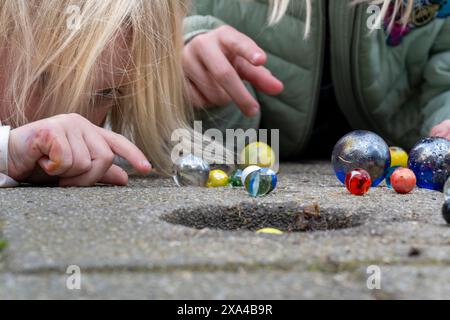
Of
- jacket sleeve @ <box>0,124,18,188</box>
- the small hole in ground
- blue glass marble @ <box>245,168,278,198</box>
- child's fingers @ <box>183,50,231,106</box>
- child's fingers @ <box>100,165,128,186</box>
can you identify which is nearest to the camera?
the small hole in ground

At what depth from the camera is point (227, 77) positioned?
2102 mm

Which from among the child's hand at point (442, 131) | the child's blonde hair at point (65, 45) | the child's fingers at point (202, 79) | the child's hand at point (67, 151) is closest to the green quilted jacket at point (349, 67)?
the child's fingers at point (202, 79)

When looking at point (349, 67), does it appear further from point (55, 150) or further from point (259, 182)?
point (55, 150)

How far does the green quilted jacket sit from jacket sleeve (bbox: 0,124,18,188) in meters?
0.88

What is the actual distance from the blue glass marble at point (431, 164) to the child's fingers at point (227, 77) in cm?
61

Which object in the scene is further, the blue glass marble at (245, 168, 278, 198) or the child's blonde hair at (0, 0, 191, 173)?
the child's blonde hair at (0, 0, 191, 173)

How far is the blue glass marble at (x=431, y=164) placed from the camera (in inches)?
63.6

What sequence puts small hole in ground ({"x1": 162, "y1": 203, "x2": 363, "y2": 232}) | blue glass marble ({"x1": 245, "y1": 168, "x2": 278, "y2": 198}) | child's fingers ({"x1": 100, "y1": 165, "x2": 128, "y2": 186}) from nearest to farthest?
1. small hole in ground ({"x1": 162, "y1": 203, "x2": 363, "y2": 232})
2. blue glass marble ({"x1": 245, "y1": 168, "x2": 278, "y2": 198})
3. child's fingers ({"x1": 100, "y1": 165, "x2": 128, "y2": 186})

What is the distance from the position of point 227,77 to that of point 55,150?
0.72 meters

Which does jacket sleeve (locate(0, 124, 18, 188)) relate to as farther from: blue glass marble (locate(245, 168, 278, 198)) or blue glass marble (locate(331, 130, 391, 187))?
blue glass marble (locate(331, 130, 391, 187))

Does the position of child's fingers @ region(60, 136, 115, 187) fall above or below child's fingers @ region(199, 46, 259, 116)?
below

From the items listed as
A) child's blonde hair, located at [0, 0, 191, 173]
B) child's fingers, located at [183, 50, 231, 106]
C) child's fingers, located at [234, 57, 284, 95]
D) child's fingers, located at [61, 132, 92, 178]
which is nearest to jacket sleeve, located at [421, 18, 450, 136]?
child's fingers, located at [234, 57, 284, 95]

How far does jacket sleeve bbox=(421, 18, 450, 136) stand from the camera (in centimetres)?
243

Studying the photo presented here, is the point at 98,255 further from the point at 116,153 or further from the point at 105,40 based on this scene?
the point at 105,40
